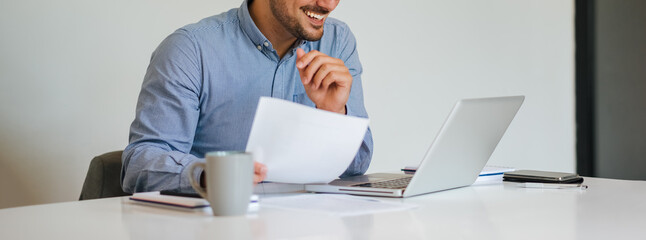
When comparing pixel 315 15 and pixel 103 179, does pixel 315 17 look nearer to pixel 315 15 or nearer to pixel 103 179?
pixel 315 15

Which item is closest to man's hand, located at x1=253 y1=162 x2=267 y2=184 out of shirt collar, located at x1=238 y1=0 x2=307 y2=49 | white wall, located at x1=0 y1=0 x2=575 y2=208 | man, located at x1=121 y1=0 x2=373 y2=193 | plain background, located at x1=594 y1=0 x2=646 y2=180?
Answer: man, located at x1=121 y1=0 x2=373 y2=193

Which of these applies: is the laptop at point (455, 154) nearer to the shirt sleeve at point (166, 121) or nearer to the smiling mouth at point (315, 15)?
the shirt sleeve at point (166, 121)

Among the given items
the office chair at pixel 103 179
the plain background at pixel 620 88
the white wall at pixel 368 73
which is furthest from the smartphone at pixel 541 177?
the plain background at pixel 620 88

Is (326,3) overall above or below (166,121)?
above

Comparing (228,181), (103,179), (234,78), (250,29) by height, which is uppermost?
(250,29)

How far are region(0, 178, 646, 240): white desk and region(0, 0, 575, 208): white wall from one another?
1163 millimetres

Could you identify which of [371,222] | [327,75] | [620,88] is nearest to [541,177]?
[327,75]

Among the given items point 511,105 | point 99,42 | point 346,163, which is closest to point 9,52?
point 99,42

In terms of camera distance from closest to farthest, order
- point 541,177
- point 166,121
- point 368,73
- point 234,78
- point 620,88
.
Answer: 1. point 541,177
2. point 166,121
3. point 234,78
4. point 368,73
5. point 620,88

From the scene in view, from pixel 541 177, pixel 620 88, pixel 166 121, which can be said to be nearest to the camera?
pixel 541 177

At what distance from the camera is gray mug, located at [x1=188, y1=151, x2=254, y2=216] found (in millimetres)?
926

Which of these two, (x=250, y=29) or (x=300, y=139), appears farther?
(x=250, y=29)

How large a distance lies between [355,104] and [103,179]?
66 cm

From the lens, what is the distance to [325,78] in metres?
1.51
